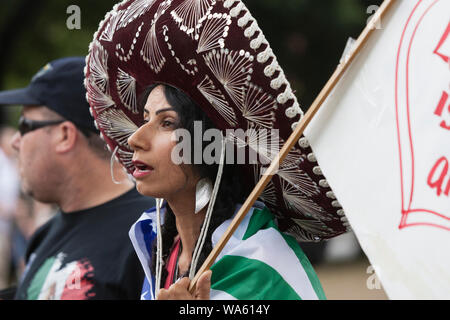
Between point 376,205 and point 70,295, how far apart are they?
1.79 m

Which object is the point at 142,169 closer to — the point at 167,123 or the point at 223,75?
the point at 167,123

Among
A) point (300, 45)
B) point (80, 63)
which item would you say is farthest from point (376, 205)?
point (300, 45)

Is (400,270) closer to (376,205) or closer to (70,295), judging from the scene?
(376,205)

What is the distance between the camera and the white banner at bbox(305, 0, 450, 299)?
7.16ft

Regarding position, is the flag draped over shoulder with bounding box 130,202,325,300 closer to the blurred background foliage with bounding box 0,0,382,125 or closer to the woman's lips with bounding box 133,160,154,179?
the woman's lips with bounding box 133,160,154,179

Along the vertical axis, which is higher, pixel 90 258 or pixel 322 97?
pixel 322 97

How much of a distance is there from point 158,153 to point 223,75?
35 centimetres

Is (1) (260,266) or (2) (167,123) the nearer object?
(1) (260,266)

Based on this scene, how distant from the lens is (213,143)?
2.71 m

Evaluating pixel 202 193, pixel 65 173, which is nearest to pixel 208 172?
pixel 202 193

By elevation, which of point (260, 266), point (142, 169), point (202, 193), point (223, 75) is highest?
point (223, 75)

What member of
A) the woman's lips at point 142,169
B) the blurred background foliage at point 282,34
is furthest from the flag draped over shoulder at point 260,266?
the blurred background foliage at point 282,34

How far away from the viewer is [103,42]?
286 cm

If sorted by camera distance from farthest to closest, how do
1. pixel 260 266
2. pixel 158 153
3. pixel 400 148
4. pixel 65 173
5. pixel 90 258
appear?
pixel 65 173, pixel 90 258, pixel 158 153, pixel 260 266, pixel 400 148
